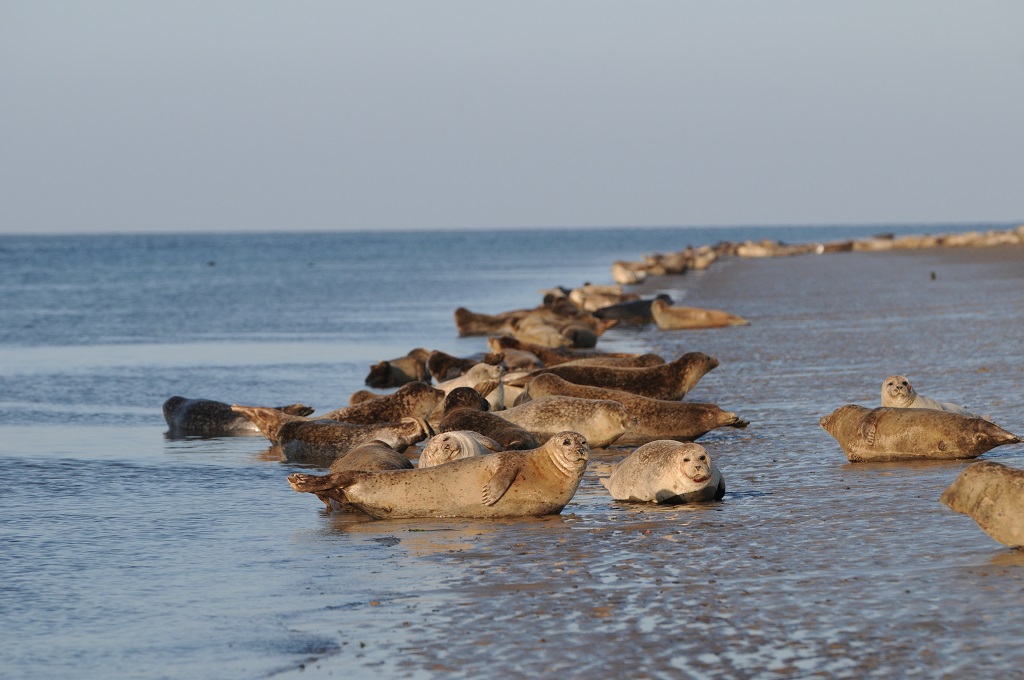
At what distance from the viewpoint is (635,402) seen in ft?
30.7

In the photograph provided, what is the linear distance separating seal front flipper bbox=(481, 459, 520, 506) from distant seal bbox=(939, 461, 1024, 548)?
2090mm

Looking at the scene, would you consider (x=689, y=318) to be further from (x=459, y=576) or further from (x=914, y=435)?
(x=459, y=576)

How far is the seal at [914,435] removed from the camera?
24.5 feet

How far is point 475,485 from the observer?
6699 millimetres

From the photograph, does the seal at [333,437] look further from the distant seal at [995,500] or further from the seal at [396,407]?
the distant seal at [995,500]

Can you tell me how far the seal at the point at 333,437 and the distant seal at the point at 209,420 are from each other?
4.26 ft

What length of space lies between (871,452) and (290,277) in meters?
43.5

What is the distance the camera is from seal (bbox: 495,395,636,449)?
28.9 ft

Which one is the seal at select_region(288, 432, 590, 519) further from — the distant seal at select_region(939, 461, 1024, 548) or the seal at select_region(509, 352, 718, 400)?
the seal at select_region(509, 352, 718, 400)

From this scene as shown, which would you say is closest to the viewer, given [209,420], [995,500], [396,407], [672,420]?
[995,500]

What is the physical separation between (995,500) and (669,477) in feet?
6.16

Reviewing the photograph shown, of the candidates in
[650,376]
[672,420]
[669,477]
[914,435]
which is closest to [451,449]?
[669,477]

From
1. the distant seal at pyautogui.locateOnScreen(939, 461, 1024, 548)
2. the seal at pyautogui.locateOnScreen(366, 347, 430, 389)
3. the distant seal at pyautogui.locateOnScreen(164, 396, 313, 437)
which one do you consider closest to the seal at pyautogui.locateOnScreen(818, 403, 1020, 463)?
the distant seal at pyautogui.locateOnScreen(939, 461, 1024, 548)

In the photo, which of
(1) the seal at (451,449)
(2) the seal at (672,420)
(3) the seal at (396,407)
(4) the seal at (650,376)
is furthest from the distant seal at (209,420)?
(1) the seal at (451,449)
